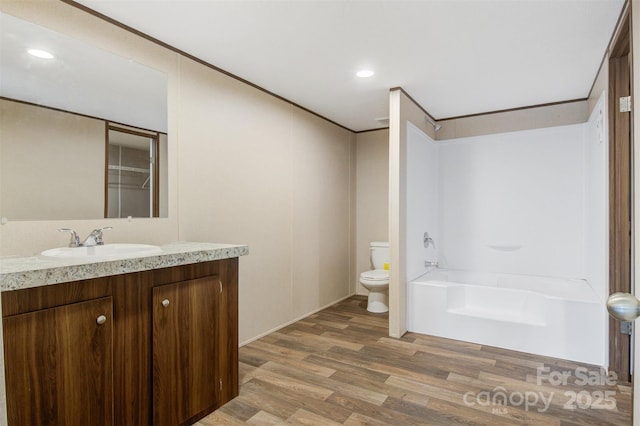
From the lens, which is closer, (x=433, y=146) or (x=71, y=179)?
(x=71, y=179)

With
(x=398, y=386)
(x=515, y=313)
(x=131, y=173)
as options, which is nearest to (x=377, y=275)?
(x=515, y=313)

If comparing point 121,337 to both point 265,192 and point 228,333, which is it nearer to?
point 228,333

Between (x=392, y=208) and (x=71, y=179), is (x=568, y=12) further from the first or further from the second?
(x=71, y=179)

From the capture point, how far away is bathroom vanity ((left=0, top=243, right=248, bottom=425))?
1315 mm

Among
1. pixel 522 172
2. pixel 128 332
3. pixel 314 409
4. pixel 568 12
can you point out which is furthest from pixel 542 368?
pixel 128 332

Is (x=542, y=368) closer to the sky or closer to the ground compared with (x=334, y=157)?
closer to the ground

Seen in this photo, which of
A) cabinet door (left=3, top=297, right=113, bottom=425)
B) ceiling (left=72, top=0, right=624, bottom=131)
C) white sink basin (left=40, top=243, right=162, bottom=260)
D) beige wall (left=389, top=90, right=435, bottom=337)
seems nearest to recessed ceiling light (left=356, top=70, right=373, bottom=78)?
ceiling (left=72, top=0, right=624, bottom=131)

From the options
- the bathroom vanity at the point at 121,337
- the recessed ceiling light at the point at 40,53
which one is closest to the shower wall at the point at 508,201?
the bathroom vanity at the point at 121,337

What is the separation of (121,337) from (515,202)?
3.85 metres

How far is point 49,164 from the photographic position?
1.86 m

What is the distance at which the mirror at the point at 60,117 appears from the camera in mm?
1732

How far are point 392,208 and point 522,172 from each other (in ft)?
5.53

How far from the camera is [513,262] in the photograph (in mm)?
3916

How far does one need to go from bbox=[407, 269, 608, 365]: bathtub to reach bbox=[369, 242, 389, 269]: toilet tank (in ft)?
2.04
